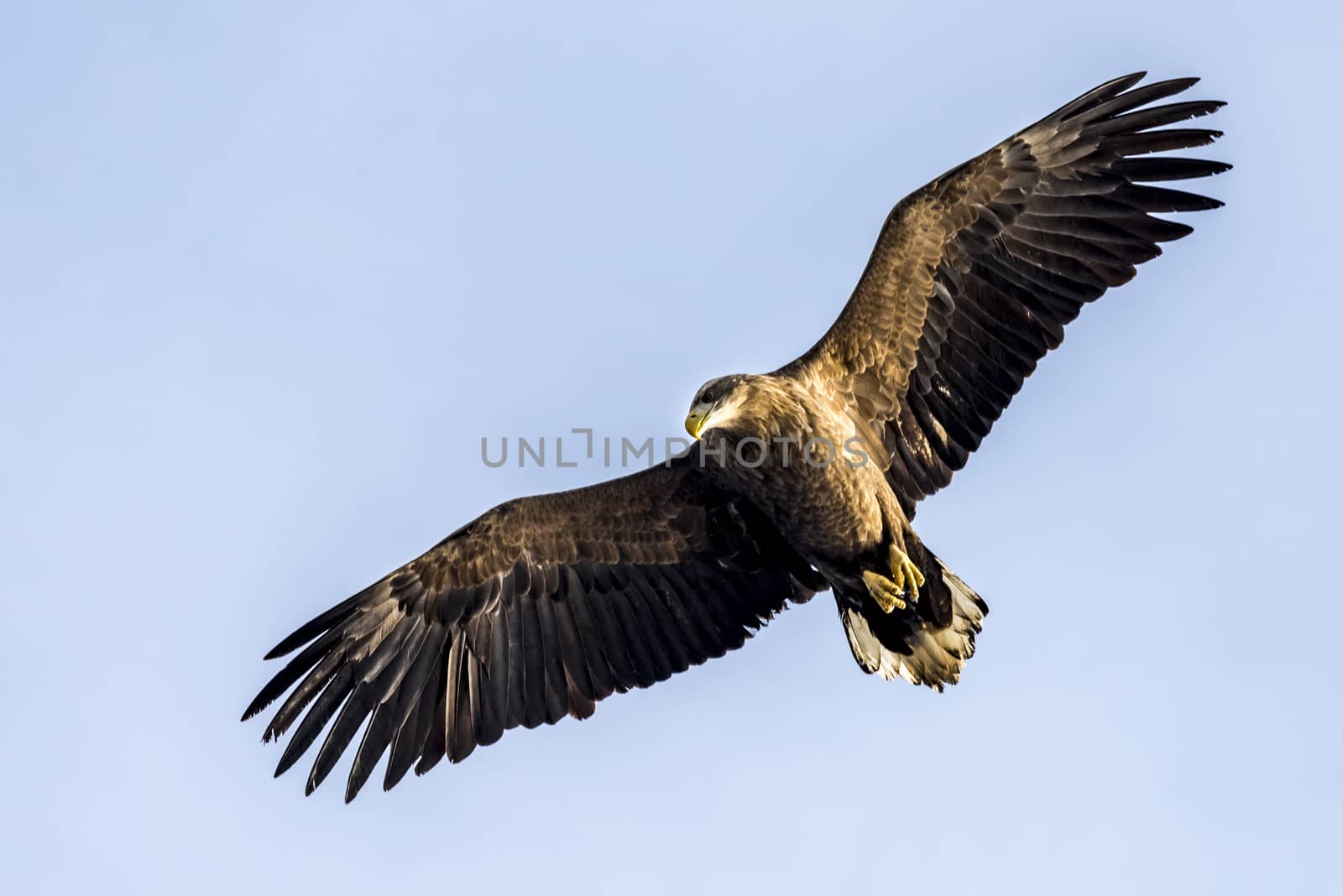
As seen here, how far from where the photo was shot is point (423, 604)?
12641 mm

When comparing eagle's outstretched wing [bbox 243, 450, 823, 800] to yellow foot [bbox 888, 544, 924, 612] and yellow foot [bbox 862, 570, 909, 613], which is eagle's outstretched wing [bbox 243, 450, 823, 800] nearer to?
yellow foot [bbox 862, 570, 909, 613]

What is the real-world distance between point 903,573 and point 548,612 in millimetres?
2561

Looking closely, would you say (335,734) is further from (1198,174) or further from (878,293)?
(1198,174)

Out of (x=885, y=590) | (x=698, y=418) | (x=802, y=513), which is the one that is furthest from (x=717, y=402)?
(x=885, y=590)

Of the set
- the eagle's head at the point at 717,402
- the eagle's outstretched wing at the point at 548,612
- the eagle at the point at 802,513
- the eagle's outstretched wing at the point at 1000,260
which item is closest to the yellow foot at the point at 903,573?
the eagle at the point at 802,513

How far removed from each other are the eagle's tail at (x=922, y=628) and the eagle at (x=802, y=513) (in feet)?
0.05

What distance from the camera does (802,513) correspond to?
37.5 feet

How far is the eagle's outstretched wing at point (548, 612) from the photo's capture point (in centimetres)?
1229

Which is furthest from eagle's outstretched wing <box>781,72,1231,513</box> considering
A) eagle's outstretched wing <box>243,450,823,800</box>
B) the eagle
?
eagle's outstretched wing <box>243,450,823,800</box>

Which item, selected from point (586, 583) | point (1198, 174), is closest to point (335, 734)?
point (586, 583)

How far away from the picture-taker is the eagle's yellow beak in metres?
11.7

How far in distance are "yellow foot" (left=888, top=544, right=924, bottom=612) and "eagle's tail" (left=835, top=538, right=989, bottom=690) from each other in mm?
102

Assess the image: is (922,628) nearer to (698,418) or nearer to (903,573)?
(903,573)

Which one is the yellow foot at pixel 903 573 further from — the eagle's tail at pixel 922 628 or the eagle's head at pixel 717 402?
the eagle's head at pixel 717 402
